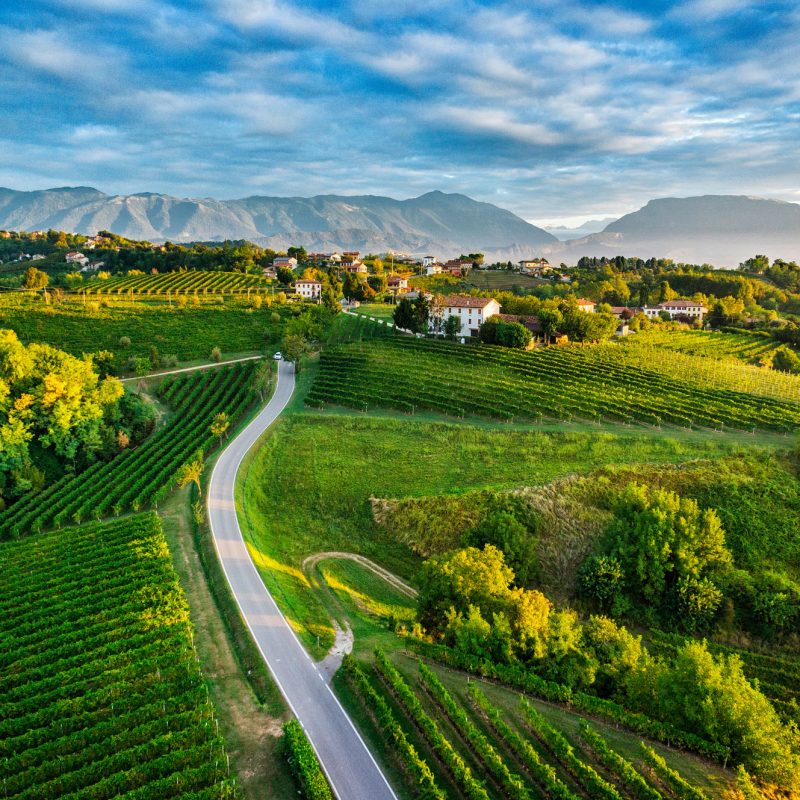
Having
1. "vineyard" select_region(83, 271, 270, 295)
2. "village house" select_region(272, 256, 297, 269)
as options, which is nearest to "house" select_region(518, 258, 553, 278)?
"village house" select_region(272, 256, 297, 269)

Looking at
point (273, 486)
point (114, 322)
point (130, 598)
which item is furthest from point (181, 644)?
point (114, 322)

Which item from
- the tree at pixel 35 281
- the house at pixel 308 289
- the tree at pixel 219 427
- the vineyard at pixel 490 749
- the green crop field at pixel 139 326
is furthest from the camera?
the house at pixel 308 289

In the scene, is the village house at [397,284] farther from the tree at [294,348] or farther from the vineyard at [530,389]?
the tree at [294,348]

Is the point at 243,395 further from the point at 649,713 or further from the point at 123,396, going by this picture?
the point at 649,713

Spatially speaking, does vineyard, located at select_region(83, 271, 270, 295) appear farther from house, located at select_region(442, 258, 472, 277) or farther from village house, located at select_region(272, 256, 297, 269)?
house, located at select_region(442, 258, 472, 277)

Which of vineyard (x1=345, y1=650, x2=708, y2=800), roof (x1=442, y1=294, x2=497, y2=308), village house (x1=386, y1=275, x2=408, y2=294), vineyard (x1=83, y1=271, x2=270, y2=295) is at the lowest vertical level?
vineyard (x1=345, y1=650, x2=708, y2=800)

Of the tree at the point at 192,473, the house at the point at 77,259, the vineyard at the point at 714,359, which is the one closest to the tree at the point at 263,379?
Answer: the tree at the point at 192,473
